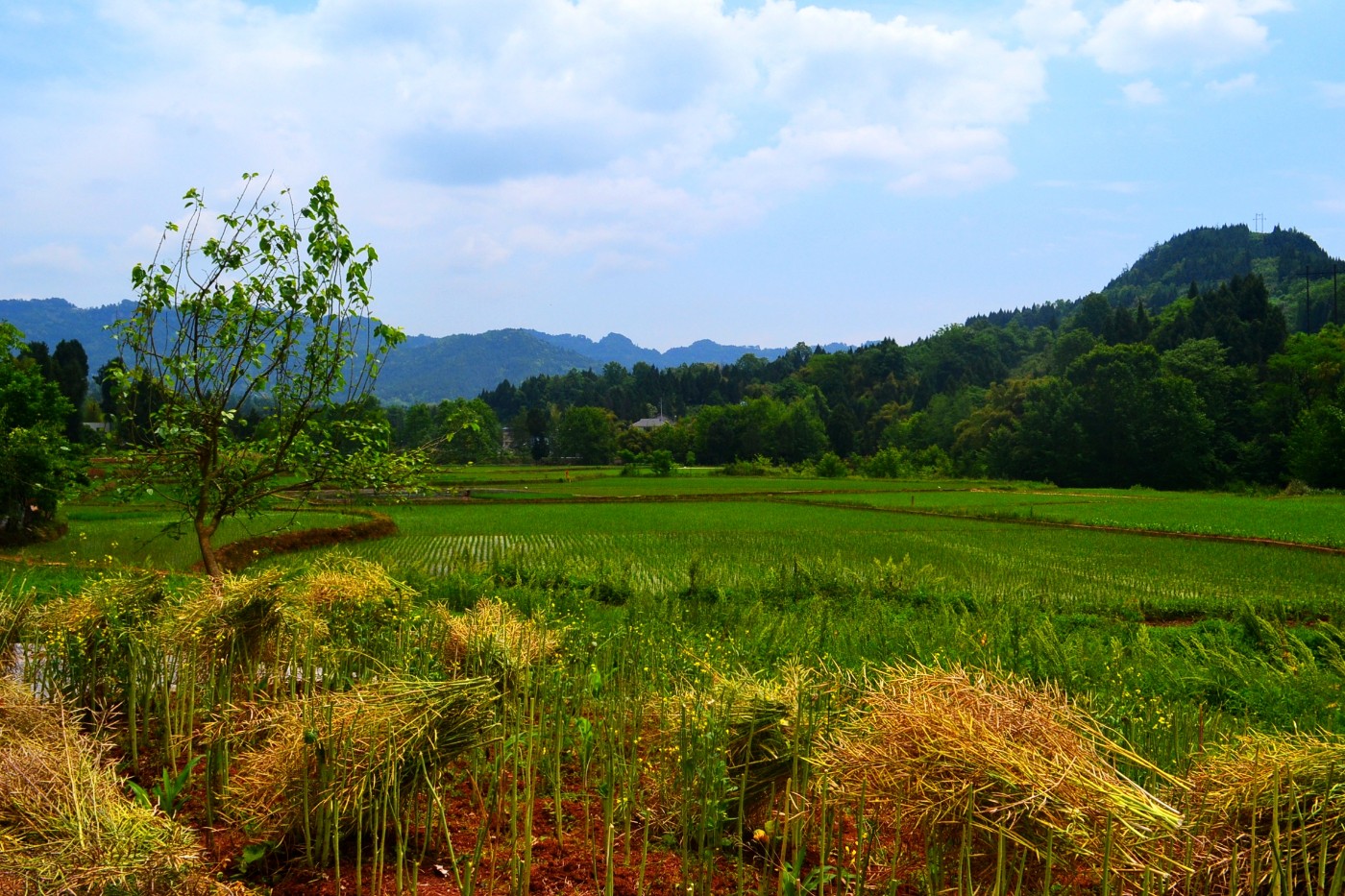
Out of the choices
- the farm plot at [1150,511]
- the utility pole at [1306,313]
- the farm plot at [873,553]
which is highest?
the utility pole at [1306,313]

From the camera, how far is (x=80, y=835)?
3207mm

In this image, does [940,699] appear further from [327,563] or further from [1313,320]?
[1313,320]

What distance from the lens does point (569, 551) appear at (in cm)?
2052

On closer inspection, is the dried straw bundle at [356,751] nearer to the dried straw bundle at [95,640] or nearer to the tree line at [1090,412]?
the dried straw bundle at [95,640]

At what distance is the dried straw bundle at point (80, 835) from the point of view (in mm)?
3072

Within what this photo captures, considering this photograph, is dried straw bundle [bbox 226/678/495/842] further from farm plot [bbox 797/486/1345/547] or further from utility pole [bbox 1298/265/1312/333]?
utility pole [bbox 1298/265/1312/333]

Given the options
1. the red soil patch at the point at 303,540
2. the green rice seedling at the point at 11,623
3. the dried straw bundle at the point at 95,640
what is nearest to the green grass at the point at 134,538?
the red soil patch at the point at 303,540

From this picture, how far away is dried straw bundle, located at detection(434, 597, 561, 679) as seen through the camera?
512 cm

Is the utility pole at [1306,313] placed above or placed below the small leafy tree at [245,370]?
above

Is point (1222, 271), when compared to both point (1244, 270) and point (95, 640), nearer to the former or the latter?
point (1244, 270)

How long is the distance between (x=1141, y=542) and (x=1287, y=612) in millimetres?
10612

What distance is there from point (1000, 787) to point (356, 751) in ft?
9.19

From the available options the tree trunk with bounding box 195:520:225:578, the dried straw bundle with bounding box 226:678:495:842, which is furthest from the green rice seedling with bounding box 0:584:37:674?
the dried straw bundle with bounding box 226:678:495:842

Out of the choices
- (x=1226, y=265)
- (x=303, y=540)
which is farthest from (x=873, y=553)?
(x=1226, y=265)
